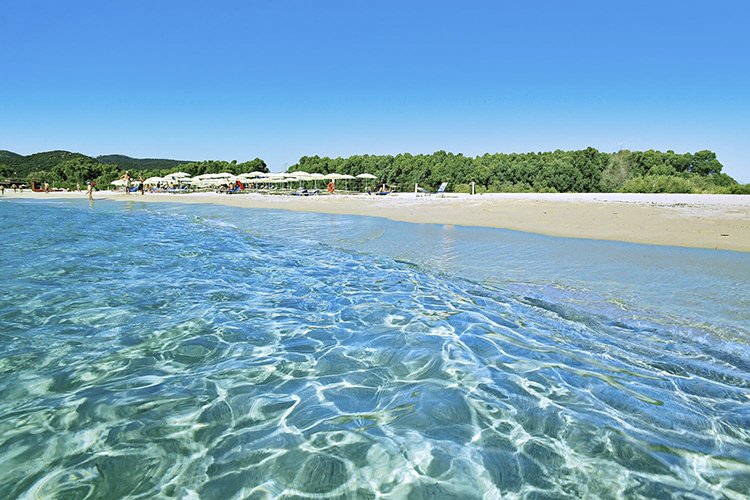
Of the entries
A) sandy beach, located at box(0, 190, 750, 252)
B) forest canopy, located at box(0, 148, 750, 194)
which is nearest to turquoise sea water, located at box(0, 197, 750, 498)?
sandy beach, located at box(0, 190, 750, 252)

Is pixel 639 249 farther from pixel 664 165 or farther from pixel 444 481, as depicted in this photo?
pixel 664 165

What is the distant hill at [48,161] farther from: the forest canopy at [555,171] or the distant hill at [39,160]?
the forest canopy at [555,171]

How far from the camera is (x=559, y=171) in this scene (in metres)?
41.1

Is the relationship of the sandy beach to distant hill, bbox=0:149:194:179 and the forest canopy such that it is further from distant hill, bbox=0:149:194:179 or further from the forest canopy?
distant hill, bbox=0:149:194:179

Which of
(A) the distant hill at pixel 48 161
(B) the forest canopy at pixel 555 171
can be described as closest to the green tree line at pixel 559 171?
(B) the forest canopy at pixel 555 171

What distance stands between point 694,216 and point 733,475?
1519cm

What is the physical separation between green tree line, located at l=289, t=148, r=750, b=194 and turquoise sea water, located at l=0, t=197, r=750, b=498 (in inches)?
1277

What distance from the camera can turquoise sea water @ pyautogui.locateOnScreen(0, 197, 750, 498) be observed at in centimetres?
235

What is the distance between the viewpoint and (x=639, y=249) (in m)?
9.90

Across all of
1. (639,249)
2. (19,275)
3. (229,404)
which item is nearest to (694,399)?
(229,404)

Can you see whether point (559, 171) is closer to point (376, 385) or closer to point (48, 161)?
point (376, 385)

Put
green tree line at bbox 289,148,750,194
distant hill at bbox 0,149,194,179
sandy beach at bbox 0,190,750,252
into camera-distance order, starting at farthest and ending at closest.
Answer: distant hill at bbox 0,149,194,179, green tree line at bbox 289,148,750,194, sandy beach at bbox 0,190,750,252

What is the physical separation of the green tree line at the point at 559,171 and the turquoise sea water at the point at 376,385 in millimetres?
32435

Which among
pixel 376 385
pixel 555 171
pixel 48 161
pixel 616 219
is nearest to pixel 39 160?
pixel 48 161
